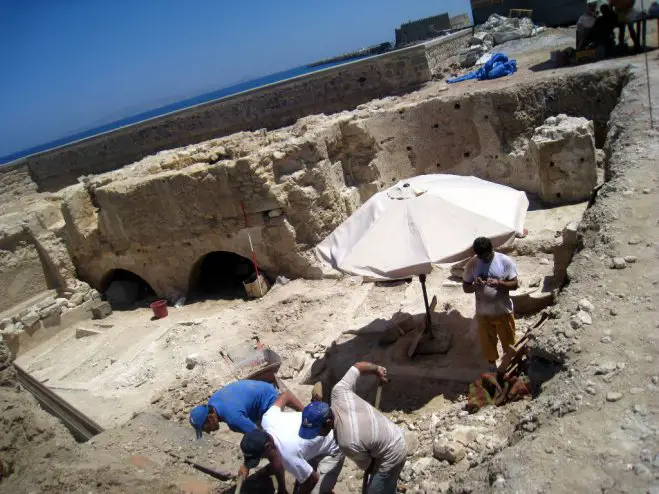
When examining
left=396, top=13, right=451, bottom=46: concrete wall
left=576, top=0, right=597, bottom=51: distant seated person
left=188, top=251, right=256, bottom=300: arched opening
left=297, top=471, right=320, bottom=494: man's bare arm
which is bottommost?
left=188, top=251, right=256, bottom=300: arched opening

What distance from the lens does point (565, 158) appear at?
9.02m

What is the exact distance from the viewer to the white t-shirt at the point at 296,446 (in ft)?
12.3

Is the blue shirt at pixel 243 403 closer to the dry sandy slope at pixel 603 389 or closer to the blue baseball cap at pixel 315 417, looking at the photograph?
the blue baseball cap at pixel 315 417

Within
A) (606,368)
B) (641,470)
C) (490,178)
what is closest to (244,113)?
(490,178)

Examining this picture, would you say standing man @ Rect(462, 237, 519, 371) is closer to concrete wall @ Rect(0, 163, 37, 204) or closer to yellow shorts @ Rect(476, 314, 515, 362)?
yellow shorts @ Rect(476, 314, 515, 362)

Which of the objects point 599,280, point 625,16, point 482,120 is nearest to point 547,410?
point 599,280

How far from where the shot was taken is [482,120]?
1080 centimetres

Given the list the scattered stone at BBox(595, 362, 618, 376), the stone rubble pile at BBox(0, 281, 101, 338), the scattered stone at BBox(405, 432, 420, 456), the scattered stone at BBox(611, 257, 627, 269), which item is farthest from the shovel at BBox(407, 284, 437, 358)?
the stone rubble pile at BBox(0, 281, 101, 338)

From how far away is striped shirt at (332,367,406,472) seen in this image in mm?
3480

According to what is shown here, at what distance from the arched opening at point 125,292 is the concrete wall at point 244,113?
666cm

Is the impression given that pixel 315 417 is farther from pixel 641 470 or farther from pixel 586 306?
pixel 586 306

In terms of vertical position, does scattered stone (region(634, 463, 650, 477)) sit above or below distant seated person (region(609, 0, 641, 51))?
below

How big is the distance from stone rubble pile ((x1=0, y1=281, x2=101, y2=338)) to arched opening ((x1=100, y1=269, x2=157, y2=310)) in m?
0.29

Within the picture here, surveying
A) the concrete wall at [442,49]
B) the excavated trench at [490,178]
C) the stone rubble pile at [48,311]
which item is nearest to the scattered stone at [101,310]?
the stone rubble pile at [48,311]
